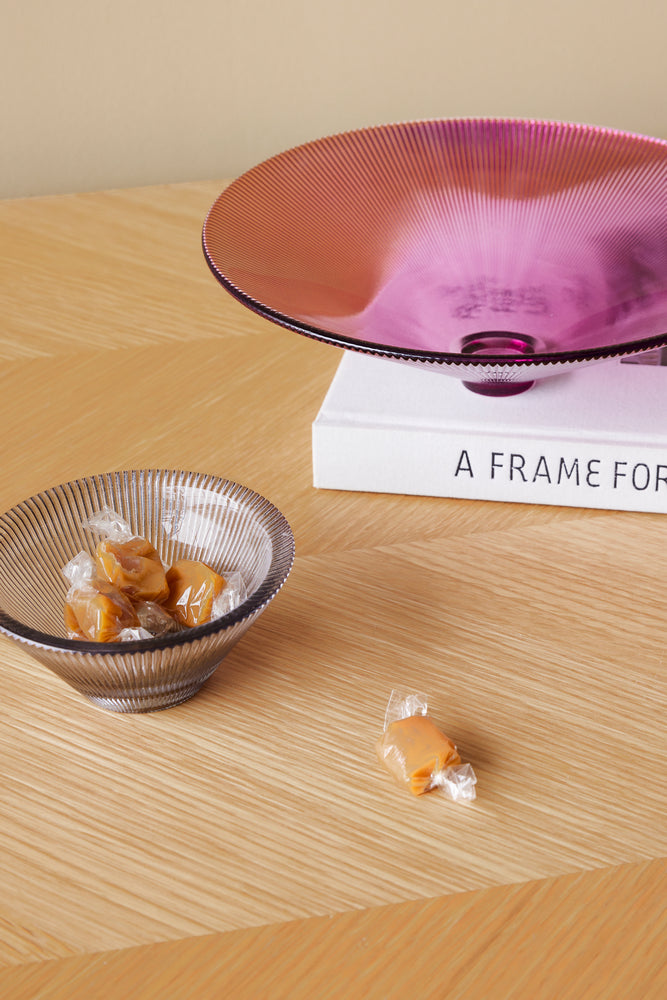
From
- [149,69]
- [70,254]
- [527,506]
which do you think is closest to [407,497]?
[527,506]

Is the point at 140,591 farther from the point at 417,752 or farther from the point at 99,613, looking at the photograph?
the point at 417,752

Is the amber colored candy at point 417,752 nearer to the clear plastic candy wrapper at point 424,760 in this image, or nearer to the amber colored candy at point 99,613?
the clear plastic candy wrapper at point 424,760

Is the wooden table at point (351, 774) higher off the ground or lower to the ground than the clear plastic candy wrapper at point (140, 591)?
lower

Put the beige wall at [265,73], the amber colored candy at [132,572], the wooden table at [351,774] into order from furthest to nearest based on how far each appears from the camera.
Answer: the beige wall at [265,73] < the amber colored candy at [132,572] < the wooden table at [351,774]

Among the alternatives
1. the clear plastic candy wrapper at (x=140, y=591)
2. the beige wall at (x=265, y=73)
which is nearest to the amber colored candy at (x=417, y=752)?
the clear plastic candy wrapper at (x=140, y=591)

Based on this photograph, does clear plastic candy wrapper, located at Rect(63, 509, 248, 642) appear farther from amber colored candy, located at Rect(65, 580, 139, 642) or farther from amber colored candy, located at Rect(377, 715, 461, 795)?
amber colored candy, located at Rect(377, 715, 461, 795)

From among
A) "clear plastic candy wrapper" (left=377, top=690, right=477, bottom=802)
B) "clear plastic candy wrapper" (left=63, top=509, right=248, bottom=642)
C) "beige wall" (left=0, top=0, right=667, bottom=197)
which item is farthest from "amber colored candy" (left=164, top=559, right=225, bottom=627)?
"beige wall" (left=0, top=0, right=667, bottom=197)
